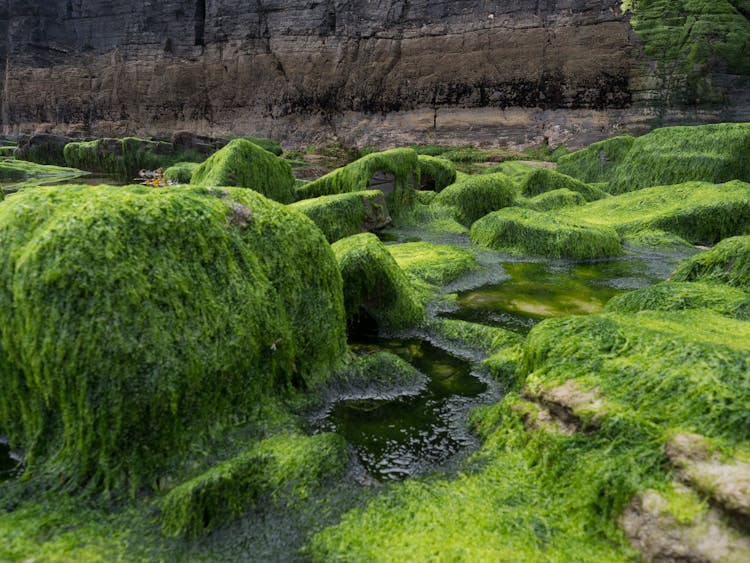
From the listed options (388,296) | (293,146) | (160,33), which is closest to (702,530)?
(388,296)

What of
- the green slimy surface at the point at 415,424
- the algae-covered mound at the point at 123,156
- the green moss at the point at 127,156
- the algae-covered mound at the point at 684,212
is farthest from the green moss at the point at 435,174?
the algae-covered mound at the point at 123,156

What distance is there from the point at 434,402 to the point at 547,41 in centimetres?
1949

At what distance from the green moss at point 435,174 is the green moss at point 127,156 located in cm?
1075

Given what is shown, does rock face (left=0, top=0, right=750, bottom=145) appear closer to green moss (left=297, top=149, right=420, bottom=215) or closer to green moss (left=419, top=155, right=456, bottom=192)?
green moss (left=419, top=155, right=456, bottom=192)

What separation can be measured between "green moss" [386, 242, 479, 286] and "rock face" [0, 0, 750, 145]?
1349cm

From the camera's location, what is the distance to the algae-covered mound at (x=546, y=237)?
779 cm

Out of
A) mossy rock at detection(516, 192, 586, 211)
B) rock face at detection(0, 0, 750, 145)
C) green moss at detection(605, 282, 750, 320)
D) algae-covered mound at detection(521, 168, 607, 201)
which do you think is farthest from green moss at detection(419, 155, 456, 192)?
green moss at detection(605, 282, 750, 320)

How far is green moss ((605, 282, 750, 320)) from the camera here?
4.17m

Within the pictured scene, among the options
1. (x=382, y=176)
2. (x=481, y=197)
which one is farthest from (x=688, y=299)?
(x=382, y=176)

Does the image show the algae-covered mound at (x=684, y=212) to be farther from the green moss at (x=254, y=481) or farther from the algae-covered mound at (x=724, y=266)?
the green moss at (x=254, y=481)

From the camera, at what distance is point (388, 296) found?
500cm

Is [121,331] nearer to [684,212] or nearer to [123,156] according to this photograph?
[684,212]

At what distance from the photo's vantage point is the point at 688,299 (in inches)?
179

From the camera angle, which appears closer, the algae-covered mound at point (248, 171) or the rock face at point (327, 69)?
the algae-covered mound at point (248, 171)
